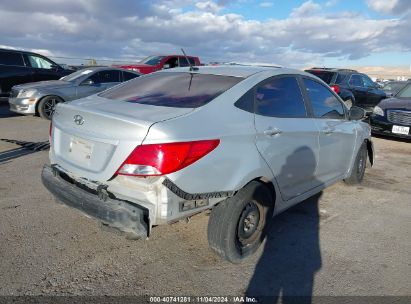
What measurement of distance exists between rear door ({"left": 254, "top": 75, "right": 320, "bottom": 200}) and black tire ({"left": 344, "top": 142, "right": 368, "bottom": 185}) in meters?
1.44

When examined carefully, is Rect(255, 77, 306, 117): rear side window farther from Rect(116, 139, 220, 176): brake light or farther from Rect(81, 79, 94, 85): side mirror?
Rect(81, 79, 94, 85): side mirror

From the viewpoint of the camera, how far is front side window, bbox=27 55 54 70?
42.9ft

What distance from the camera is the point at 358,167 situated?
18.1 ft

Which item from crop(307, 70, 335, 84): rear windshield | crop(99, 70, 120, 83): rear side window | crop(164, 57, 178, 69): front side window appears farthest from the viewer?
crop(164, 57, 178, 69): front side window

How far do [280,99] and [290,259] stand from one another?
4.96 feet

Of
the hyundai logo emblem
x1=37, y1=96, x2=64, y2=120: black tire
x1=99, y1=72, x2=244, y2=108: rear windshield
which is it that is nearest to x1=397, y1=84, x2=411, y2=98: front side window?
x1=99, y1=72, x2=244, y2=108: rear windshield

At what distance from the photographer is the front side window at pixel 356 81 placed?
13475mm

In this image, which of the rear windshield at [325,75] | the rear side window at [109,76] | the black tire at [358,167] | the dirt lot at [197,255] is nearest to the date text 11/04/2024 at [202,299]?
the dirt lot at [197,255]

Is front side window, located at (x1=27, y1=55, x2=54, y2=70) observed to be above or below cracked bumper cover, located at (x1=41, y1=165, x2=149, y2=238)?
below

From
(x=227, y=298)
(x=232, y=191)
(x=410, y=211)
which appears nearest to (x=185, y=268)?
(x=227, y=298)

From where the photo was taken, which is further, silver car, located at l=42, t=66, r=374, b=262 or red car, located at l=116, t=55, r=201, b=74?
red car, located at l=116, t=55, r=201, b=74

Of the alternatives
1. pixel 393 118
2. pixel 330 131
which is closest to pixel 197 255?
pixel 330 131

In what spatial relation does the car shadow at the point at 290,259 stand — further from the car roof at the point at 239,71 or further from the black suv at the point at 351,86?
the black suv at the point at 351,86

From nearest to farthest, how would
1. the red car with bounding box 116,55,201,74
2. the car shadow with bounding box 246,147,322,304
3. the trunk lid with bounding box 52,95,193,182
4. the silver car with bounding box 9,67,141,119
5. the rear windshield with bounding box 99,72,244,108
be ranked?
the trunk lid with bounding box 52,95,193,182 → the car shadow with bounding box 246,147,322,304 → the rear windshield with bounding box 99,72,244,108 → the silver car with bounding box 9,67,141,119 → the red car with bounding box 116,55,201,74
